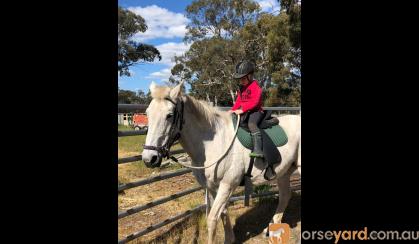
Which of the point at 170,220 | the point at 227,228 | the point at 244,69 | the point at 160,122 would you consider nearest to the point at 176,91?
the point at 160,122

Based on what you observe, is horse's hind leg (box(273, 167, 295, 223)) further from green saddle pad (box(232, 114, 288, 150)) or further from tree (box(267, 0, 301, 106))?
tree (box(267, 0, 301, 106))

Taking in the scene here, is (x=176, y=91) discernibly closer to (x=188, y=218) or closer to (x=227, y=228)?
(x=227, y=228)

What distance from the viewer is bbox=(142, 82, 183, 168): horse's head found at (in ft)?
9.80

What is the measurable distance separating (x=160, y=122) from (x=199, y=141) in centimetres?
69

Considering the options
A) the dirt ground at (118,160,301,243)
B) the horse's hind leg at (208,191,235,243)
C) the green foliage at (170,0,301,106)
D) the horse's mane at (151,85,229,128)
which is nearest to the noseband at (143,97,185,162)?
the horse's mane at (151,85,229,128)

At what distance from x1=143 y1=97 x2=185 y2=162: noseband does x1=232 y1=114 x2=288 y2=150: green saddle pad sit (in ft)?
2.48

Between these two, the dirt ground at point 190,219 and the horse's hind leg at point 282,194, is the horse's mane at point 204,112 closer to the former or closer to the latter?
the horse's hind leg at point 282,194

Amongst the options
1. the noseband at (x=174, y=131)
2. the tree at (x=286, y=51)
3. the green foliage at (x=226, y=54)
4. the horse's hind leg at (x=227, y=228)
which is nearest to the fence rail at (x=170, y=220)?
the horse's hind leg at (x=227, y=228)

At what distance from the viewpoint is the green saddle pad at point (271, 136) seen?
12.2ft

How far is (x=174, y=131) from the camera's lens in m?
3.26
